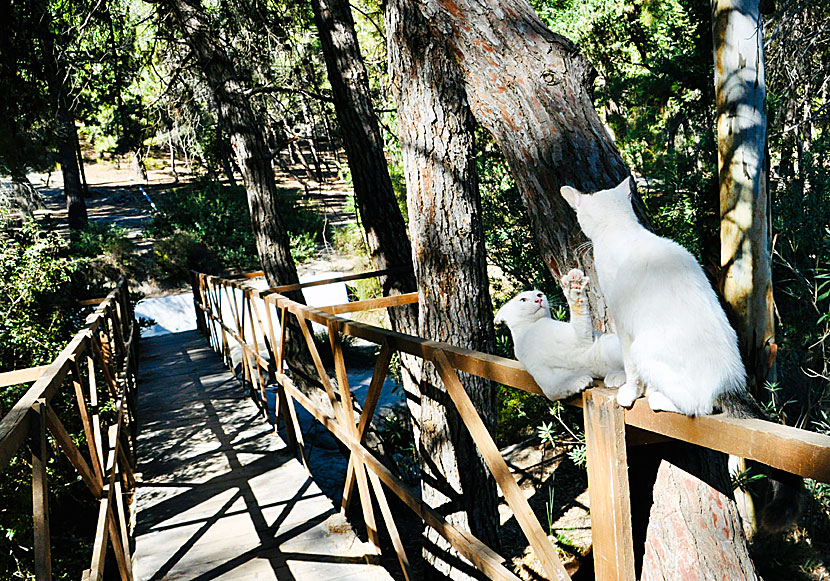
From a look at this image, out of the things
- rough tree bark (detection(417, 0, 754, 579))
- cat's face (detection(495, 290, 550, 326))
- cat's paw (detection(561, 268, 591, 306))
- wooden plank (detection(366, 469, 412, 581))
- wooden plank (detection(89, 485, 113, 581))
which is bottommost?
wooden plank (detection(366, 469, 412, 581))

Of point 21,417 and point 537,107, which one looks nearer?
point 21,417

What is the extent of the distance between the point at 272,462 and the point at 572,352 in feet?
13.2

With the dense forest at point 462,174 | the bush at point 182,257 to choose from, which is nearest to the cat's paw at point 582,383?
the dense forest at point 462,174

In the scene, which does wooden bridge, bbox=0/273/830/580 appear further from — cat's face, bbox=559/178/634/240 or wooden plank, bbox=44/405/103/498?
cat's face, bbox=559/178/634/240

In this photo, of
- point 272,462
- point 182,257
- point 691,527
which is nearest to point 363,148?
point 272,462

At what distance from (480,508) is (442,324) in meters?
1.09

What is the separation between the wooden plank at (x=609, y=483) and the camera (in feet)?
5.04

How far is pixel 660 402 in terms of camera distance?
134 centimetres

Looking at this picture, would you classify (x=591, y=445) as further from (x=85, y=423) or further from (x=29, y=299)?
(x=29, y=299)

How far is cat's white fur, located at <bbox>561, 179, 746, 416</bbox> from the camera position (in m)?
1.30

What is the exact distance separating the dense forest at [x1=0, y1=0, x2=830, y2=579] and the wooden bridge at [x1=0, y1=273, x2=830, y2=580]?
60cm

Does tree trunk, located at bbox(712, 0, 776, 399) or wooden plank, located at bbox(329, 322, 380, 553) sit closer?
wooden plank, located at bbox(329, 322, 380, 553)

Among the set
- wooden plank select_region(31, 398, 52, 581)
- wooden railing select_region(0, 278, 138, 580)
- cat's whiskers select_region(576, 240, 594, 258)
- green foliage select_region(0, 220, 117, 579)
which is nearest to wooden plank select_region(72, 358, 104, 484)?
wooden railing select_region(0, 278, 138, 580)

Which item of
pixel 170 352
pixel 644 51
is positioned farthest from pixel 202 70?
pixel 644 51
